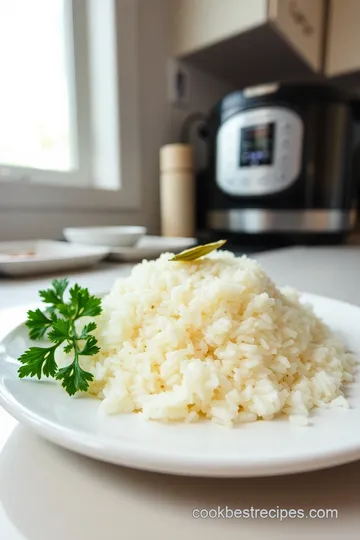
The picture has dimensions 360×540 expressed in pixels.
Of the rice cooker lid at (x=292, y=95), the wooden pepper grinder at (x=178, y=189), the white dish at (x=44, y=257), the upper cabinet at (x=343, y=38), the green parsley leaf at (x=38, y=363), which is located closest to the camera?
the green parsley leaf at (x=38, y=363)

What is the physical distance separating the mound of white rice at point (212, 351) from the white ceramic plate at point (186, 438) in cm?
1

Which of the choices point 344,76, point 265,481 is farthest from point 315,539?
point 344,76

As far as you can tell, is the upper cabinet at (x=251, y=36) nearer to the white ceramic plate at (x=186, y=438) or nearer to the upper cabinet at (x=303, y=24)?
the upper cabinet at (x=303, y=24)

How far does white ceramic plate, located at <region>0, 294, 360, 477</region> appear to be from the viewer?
0.58 ft

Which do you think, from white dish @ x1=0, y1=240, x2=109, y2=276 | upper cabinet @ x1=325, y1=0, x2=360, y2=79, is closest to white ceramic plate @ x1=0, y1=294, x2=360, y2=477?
white dish @ x1=0, y1=240, x2=109, y2=276

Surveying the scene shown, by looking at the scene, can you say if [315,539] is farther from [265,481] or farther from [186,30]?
[186,30]

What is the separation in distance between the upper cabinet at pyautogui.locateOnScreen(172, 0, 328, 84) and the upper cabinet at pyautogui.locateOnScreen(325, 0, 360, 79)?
0.11 feet

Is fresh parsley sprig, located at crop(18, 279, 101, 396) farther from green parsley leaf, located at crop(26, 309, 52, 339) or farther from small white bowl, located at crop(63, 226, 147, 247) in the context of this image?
small white bowl, located at crop(63, 226, 147, 247)

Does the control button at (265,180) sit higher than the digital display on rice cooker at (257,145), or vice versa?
the digital display on rice cooker at (257,145)

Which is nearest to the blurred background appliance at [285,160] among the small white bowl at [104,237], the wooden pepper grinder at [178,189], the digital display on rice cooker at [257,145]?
the digital display on rice cooker at [257,145]

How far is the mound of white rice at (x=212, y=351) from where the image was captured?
25 centimetres

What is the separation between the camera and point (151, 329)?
31 centimetres

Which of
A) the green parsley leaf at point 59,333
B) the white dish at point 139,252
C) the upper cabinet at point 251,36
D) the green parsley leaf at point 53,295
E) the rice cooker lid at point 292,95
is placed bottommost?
the white dish at point 139,252

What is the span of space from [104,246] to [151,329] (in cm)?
66
